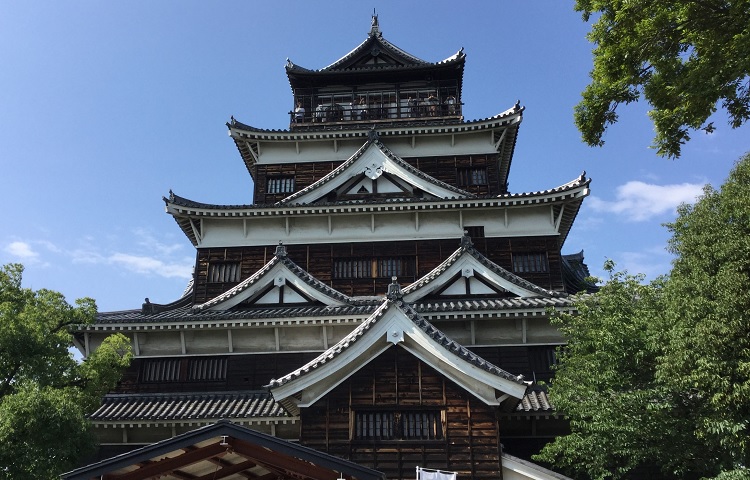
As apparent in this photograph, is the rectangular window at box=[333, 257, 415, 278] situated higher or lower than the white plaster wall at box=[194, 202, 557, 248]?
lower

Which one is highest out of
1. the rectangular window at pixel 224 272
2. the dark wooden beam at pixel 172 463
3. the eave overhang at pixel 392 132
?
the eave overhang at pixel 392 132

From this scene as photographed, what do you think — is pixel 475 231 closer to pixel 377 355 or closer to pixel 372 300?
pixel 372 300

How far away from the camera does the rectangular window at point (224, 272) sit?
21359 mm

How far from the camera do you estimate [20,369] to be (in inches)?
495

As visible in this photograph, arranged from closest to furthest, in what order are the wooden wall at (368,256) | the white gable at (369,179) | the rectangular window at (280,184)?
the wooden wall at (368,256) → the white gable at (369,179) → the rectangular window at (280,184)

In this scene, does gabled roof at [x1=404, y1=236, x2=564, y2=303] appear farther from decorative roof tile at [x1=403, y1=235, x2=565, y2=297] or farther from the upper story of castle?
the upper story of castle

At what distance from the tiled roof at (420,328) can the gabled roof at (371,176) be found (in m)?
8.32

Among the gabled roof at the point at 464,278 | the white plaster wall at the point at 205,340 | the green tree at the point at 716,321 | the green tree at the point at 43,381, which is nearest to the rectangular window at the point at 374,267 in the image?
the gabled roof at the point at 464,278

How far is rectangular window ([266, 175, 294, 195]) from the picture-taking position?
79.9ft

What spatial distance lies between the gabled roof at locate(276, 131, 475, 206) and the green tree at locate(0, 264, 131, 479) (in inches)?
377

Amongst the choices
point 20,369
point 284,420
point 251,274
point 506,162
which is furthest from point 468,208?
point 20,369

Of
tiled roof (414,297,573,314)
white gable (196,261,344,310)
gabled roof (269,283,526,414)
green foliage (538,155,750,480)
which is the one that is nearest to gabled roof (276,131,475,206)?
white gable (196,261,344,310)

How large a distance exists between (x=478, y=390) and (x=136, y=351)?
11.0 metres

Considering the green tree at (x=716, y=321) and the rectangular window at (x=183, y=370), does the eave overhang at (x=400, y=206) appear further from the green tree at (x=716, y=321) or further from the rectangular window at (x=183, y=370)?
the green tree at (x=716, y=321)
